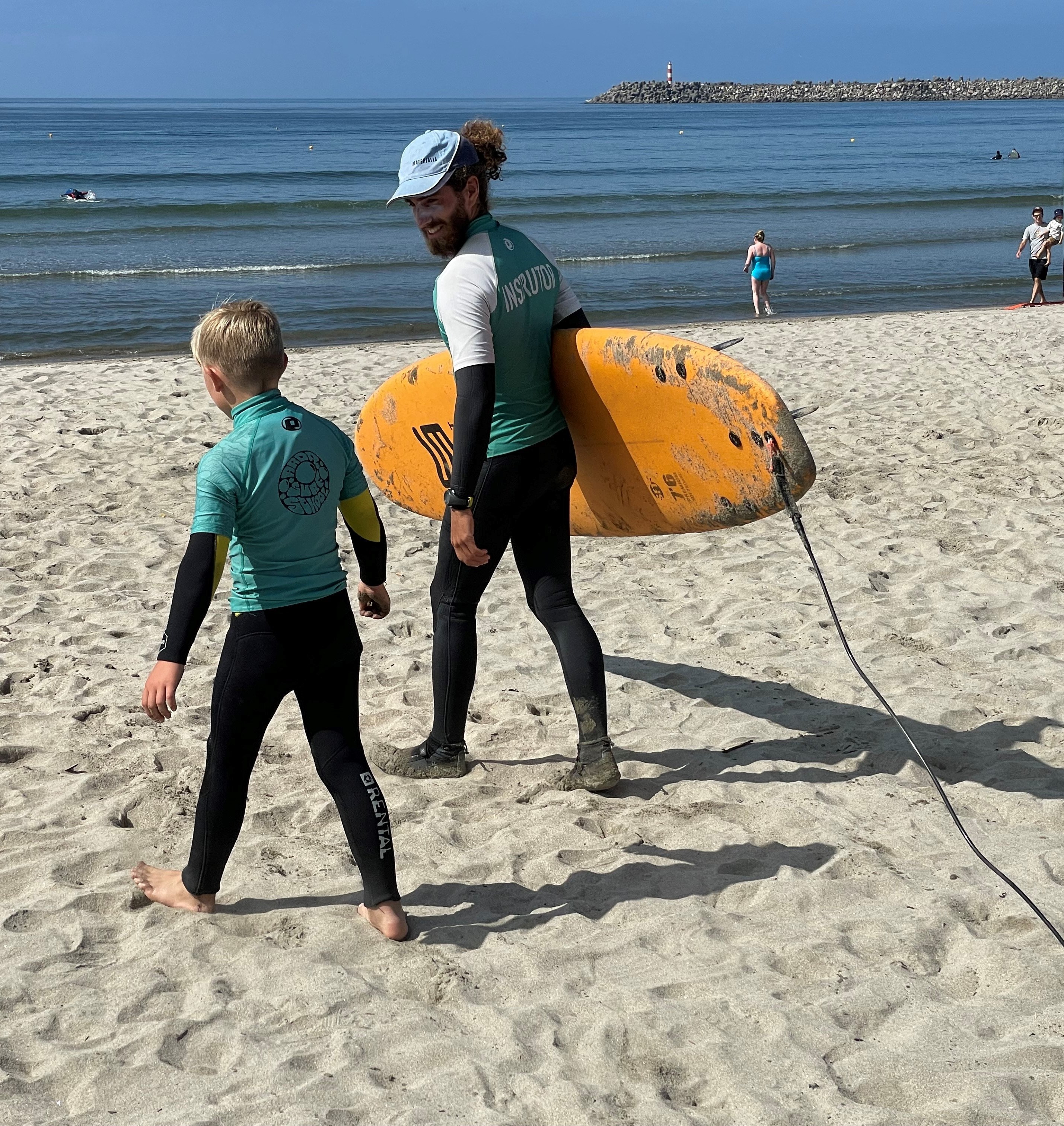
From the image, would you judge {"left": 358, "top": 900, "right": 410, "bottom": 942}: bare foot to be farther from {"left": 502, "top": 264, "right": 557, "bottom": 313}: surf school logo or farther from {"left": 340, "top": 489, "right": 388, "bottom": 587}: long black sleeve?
{"left": 502, "top": 264, "right": 557, "bottom": 313}: surf school logo

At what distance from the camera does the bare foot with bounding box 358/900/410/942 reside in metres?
2.79

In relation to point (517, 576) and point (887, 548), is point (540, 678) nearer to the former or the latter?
point (517, 576)

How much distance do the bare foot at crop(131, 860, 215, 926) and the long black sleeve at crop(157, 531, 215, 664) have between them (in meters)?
0.77

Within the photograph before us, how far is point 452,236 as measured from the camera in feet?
10.2

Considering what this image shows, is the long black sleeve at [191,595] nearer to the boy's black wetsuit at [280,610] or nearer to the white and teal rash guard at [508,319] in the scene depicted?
the boy's black wetsuit at [280,610]

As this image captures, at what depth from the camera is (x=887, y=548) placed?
5609 millimetres

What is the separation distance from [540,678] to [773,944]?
1.77 meters

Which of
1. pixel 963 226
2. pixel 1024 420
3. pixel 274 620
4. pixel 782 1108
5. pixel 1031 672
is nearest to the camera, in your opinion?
pixel 782 1108

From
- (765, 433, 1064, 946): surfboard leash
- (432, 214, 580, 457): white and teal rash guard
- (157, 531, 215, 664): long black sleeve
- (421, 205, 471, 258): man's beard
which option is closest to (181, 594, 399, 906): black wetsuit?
(157, 531, 215, 664): long black sleeve

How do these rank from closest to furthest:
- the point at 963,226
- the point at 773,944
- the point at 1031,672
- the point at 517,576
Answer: the point at 773,944, the point at 1031,672, the point at 517,576, the point at 963,226

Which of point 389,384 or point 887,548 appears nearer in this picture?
point 389,384

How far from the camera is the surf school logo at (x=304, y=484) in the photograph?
2.48 m

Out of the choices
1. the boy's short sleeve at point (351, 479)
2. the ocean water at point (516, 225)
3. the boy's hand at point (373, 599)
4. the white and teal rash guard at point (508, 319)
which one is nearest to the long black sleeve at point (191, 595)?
the boy's short sleeve at point (351, 479)

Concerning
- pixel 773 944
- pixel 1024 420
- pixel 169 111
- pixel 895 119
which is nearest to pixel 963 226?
pixel 1024 420
